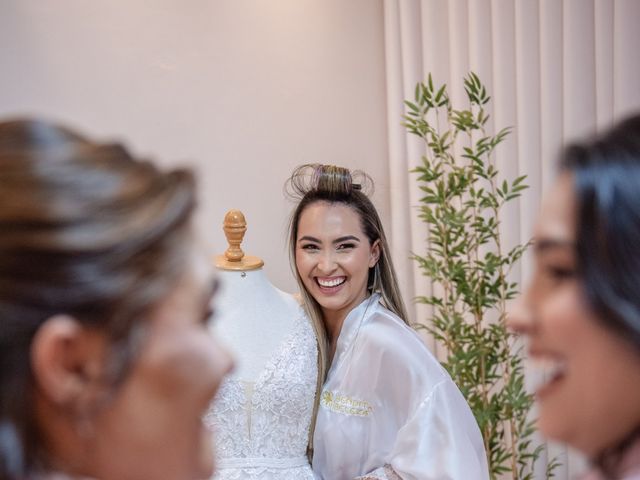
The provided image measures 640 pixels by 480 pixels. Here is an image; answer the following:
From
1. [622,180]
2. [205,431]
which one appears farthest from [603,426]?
[205,431]

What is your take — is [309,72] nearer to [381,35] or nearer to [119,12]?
[381,35]

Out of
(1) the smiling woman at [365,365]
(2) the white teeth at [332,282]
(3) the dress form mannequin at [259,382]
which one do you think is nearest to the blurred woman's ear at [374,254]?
(1) the smiling woman at [365,365]

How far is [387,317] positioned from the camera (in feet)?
7.23

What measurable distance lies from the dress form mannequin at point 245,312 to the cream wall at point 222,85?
414mm

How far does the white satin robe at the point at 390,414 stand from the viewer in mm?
2004

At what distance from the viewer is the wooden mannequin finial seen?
82.5 inches

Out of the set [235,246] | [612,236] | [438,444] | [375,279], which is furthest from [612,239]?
[375,279]

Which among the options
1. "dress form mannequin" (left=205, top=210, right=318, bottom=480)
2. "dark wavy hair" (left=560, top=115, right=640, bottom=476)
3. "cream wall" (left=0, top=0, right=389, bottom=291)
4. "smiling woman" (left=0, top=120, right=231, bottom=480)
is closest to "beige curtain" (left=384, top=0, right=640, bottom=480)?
"cream wall" (left=0, top=0, right=389, bottom=291)

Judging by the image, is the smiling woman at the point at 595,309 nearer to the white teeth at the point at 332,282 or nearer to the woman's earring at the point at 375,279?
the white teeth at the point at 332,282

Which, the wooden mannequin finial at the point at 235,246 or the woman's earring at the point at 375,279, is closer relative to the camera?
the wooden mannequin finial at the point at 235,246

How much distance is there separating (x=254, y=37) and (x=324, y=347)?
133 centimetres

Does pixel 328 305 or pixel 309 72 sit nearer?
pixel 328 305

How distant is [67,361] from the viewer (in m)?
0.66

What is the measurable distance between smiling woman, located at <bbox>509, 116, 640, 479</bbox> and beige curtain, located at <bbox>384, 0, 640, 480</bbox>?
1.86m
